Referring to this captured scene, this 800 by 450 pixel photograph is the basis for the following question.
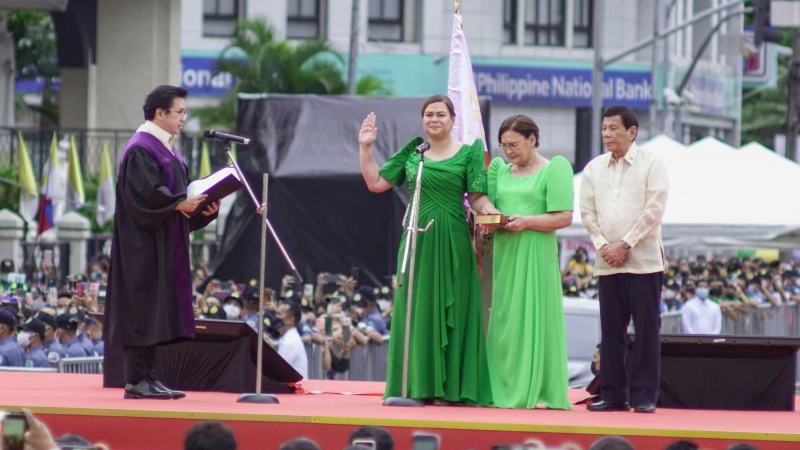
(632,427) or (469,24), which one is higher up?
(469,24)

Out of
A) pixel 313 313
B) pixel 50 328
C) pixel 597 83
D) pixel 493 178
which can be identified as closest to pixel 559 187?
pixel 493 178

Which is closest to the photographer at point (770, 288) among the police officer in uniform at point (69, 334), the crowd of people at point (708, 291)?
the crowd of people at point (708, 291)

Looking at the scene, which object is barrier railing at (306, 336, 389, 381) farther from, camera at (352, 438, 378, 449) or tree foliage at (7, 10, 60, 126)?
tree foliage at (7, 10, 60, 126)

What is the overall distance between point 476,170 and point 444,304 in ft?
2.58

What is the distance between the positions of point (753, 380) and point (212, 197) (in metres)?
3.56

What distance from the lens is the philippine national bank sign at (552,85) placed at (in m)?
40.7

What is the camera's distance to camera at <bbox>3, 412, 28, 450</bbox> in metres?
4.18

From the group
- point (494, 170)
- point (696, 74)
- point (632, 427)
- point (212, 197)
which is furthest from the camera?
point (696, 74)

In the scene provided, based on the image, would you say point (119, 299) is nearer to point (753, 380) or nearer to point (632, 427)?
point (632, 427)

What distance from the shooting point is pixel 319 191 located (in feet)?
55.2

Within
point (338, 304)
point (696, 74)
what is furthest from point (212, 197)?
point (696, 74)

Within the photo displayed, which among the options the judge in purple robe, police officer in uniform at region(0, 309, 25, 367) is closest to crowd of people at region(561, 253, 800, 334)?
police officer in uniform at region(0, 309, 25, 367)

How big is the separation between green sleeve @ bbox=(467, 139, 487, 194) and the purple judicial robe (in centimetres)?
163

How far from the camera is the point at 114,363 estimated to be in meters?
8.91
